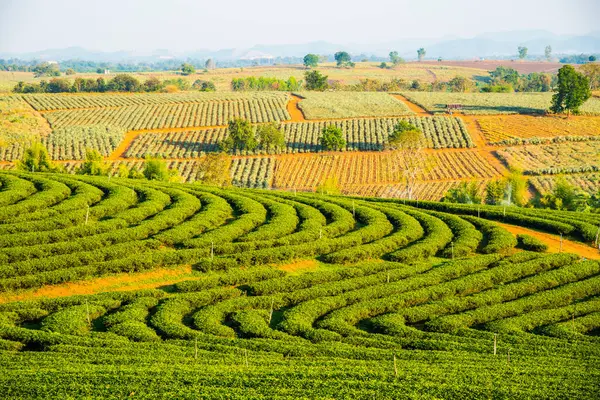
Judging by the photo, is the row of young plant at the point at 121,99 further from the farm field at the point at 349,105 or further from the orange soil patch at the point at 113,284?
the orange soil patch at the point at 113,284

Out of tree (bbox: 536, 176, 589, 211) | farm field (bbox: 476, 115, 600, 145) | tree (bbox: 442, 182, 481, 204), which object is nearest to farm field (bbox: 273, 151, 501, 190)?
farm field (bbox: 476, 115, 600, 145)

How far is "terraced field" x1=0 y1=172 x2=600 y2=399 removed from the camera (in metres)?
23.2

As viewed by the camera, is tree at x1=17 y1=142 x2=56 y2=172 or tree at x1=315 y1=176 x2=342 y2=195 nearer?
tree at x1=315 y1=176 x2=342 y2=195

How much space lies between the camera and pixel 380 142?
333ft

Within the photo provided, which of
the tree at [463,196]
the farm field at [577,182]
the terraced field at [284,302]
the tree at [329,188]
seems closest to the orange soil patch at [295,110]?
the tree at [329,188]

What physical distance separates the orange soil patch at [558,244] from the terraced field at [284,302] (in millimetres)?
594

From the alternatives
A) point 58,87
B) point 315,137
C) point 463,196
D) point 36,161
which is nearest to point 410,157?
point 463,196

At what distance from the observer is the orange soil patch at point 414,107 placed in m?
123

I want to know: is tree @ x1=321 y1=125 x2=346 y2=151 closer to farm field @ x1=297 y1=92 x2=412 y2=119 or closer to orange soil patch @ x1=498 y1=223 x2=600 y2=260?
farm field @ x1=297 y1=92 x2=412 y2=119

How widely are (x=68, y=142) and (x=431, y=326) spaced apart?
82.2 meters

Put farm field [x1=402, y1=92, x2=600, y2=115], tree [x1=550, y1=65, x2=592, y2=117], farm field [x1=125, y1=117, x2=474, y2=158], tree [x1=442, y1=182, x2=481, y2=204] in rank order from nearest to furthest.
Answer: tree [x1=442, y1=182, x2=481, y2=204]
farm field [x1=125, y1=117, x2=474, y2=158]
tree [x1=550, y1=65, x2=592, y2=117]
farm field [x1=402, y1=92, x2=600, y2=115]

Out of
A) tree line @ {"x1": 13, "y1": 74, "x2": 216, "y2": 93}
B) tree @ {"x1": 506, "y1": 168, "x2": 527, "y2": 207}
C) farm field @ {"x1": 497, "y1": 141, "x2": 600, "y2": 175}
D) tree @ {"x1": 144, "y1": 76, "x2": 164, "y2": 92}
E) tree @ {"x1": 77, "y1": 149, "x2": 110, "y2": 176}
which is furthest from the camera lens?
tree @ {"x1": 144, "y1": 76, "x2": 164, "y2": 92}

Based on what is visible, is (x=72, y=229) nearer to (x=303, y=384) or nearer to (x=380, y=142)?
(x=303, y=384)

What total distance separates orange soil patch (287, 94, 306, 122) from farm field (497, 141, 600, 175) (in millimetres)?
37681
